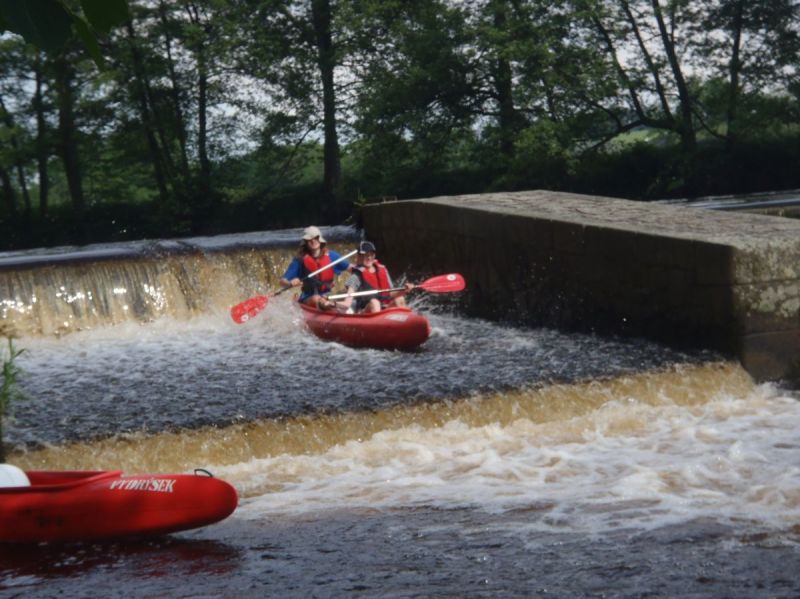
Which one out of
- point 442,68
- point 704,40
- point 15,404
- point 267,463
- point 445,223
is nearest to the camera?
point 267,463

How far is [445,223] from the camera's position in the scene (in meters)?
11.5

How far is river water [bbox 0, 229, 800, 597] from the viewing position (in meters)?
4.46

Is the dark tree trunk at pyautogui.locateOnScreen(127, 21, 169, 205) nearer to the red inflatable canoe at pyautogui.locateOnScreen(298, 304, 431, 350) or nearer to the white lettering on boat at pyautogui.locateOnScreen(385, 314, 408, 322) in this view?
the red inflatable canoe at pyautogui.locateOnScreen(298, 304, 431, 350)

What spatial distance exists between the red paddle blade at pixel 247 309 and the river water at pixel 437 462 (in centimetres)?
60

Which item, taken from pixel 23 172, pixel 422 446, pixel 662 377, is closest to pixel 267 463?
pixel 422 446

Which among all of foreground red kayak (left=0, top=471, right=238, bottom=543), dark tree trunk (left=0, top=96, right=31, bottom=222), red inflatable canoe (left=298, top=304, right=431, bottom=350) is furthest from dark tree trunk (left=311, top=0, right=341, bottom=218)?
foreground red kayak (left=0, top=471, right=238, bottom=543)

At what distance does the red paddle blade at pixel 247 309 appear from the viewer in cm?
1082

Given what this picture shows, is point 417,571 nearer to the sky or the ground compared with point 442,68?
nearer to the ground

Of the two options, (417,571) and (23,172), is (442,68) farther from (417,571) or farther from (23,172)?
(417,571)

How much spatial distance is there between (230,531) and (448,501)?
1.01 metres

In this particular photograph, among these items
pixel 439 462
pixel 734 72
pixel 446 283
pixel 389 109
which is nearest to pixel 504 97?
pixel 389 109

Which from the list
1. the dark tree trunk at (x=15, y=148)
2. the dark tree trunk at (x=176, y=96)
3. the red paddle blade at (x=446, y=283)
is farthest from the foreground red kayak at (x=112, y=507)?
the dark tree trunk at (x=15, y=148)

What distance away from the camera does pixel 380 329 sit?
9430 mm

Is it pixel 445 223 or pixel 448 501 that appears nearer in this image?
pixel 448 501
